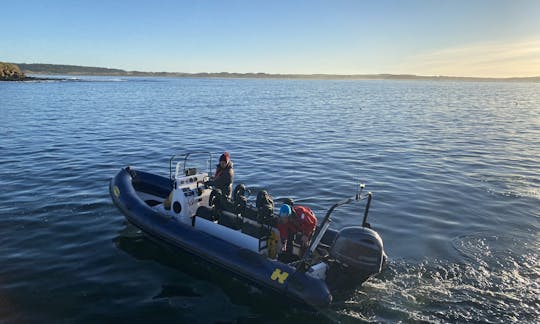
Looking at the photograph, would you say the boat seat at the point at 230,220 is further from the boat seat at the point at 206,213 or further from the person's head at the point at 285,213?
the person's head at the point at 285,213

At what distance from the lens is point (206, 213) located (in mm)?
9438

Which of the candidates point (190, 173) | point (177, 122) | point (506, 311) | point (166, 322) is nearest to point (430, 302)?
point (506, 311)

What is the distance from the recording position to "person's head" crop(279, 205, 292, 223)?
25.5 ft

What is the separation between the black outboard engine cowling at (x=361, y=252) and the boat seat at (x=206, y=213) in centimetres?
322

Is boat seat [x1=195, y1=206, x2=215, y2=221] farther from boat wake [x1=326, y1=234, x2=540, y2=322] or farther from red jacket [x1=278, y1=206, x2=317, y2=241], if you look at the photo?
boat wake [x1=326, y1=234, x2=540, y2=322]

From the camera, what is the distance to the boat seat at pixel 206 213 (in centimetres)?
934

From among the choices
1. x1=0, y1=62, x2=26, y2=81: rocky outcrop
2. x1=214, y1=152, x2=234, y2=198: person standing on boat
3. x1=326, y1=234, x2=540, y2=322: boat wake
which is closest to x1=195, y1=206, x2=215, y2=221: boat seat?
x1=214, y1=152, x2=234, y2=198: person standing on boat

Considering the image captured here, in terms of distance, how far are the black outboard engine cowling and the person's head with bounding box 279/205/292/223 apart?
1.11 m

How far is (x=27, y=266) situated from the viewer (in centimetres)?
848

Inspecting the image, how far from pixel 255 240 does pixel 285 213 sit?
991mm

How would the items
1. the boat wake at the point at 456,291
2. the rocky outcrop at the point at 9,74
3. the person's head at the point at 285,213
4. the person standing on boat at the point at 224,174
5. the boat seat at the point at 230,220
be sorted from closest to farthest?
the boat wake at the point at 456,291 → the person's head at the point at 285,213 → the boat seat at the point at 230,220 → the person standing on boat at the point at 224,174 → the rocky outcrop at the point at 9,74

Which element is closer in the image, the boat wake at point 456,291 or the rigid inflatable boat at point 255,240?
the boat wake at point 456,291

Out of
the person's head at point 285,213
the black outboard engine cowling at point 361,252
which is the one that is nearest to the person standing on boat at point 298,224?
the person's head at point 285,213

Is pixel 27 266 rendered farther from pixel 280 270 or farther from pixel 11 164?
pixel 11 164
